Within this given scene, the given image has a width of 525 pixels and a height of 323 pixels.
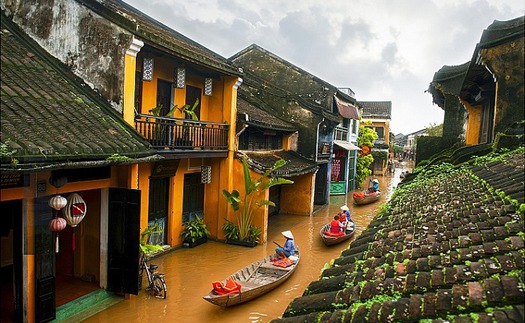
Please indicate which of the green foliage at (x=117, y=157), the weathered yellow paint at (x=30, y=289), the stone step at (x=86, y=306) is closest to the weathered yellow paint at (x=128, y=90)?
the green foliage at (x=117, y=157)

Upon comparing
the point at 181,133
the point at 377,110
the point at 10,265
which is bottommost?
the point at 10,265

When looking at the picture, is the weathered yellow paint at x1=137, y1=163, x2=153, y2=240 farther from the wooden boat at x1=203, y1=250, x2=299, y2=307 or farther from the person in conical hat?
the person in conical hat

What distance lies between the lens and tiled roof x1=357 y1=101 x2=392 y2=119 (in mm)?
49453

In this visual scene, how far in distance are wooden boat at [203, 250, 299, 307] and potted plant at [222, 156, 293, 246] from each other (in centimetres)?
274

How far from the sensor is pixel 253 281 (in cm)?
1123

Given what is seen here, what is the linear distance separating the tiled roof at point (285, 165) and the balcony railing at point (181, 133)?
4.70ft

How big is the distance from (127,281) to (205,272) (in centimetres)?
326

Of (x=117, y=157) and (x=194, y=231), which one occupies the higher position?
(x=117, y=157)

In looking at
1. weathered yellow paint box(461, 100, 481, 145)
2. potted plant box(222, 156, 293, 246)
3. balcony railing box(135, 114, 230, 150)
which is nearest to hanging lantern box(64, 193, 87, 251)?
balcony railing box(135, 114, 230, 150)

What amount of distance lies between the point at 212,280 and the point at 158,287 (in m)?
1.90

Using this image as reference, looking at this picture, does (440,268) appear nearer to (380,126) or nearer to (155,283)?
(155,283)

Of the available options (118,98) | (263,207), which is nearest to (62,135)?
(118,98)

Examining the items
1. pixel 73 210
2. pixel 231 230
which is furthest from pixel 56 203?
pixel 231 230

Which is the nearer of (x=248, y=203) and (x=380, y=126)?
(x=248, y=203)
